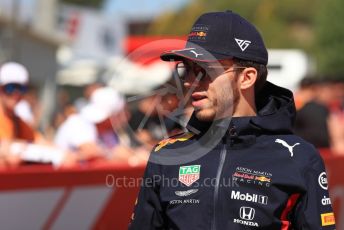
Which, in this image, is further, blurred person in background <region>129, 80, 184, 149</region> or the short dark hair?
blurred person in background <region>129, 80, 184, 149</region>

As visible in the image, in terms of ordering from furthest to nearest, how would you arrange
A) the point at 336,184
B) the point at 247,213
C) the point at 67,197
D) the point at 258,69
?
the point at 336,184 → the point at 67,197 → the point at 258,69 → the point at 247,213

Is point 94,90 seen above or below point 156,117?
below

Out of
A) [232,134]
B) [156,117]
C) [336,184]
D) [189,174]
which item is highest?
[232,134]

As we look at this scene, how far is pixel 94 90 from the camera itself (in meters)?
9.05

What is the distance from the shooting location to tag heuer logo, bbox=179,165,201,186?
3.27 metres

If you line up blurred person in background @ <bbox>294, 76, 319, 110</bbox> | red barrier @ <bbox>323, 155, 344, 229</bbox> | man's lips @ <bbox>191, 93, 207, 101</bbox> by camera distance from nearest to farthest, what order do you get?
man's lips @ <bbox>191, 93, 207, 101</bbox>
red barrier @ <bbox>323, 155, 344, 229</bbox>
blurred person in background @ <bbox>294, 76, 319, 110</bbox>

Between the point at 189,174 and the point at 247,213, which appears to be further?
the point at 189,174

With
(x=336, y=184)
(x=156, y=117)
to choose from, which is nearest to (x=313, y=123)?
(x=336, y=184)

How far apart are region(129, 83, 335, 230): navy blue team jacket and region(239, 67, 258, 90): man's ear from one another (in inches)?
5.3

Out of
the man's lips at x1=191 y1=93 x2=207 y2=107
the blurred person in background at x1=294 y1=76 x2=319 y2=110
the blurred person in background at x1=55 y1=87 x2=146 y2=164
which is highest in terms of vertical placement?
the man's lips at x1=191 y1=93 x2=207 y2=107

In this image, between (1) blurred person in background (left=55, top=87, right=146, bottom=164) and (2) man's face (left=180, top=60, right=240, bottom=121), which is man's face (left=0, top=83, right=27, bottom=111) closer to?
(1) blurred person in background (left=55, top=87, right=146, bottom=164)

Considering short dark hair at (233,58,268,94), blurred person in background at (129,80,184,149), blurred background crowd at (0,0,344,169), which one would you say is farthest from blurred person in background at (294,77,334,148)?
short dark hair at (233,58,268,94)

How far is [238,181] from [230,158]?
11 centimetres

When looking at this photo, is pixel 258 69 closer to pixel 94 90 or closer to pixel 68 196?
pixel 68 196
